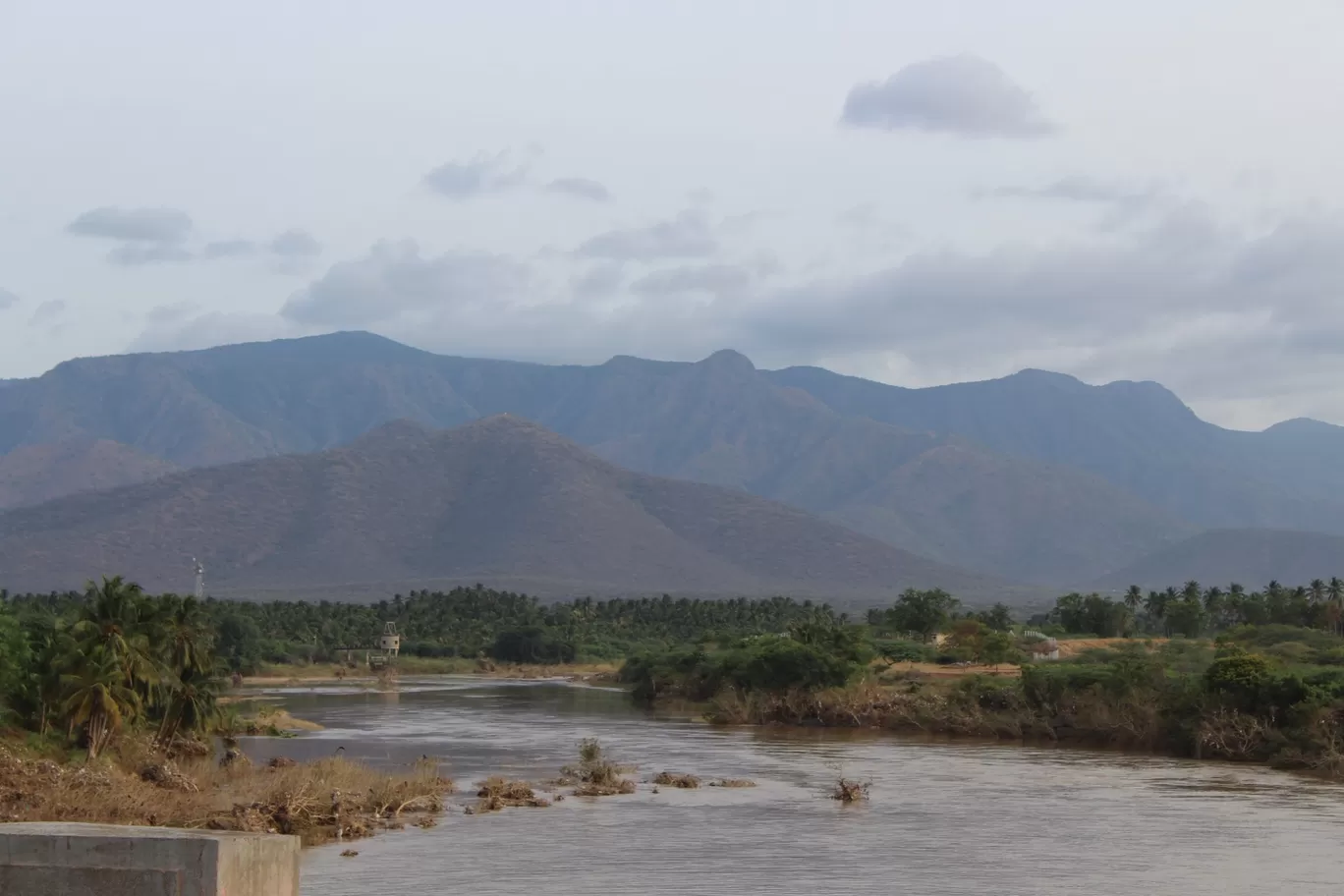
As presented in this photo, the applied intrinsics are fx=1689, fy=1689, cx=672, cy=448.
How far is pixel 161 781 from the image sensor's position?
49.5 metres

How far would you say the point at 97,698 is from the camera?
172 ft

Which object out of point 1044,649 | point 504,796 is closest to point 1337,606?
point 1044,649

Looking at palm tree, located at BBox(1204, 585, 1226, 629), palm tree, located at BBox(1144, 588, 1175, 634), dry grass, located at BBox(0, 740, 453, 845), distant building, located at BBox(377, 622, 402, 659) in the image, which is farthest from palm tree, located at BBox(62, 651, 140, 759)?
palm tree, located at BBox(1204, 585, 1226, 629)

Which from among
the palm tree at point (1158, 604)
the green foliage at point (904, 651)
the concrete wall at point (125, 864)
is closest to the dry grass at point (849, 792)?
the concrete wall at point (125, 864)

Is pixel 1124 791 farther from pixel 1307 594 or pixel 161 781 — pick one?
pixel 1307 594

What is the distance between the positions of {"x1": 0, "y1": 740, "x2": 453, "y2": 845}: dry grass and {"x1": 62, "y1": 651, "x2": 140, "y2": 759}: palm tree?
0.93 meters

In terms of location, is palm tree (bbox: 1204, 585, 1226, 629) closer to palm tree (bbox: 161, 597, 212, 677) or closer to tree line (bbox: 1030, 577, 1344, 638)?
tree line (bbox: 1030, 577, 1344, 638)

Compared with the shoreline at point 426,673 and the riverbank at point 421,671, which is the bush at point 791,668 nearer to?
the shoreline at point 426,673

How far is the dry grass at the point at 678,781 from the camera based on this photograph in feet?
192

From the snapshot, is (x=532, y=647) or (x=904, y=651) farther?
(x=532, y=647)

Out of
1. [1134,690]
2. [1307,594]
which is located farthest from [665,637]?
[1134,690]

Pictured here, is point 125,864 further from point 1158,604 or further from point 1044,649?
point 1158,604

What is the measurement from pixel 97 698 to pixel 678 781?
19.5m

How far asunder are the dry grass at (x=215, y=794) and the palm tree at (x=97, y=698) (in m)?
0.93
